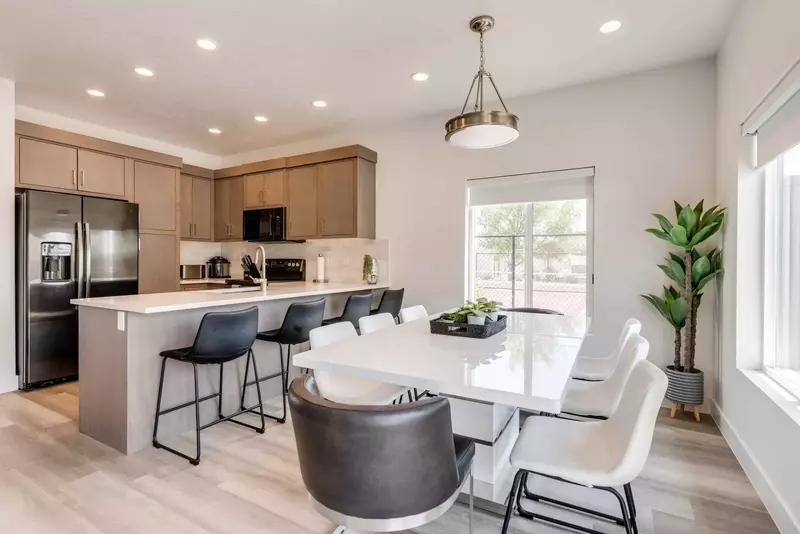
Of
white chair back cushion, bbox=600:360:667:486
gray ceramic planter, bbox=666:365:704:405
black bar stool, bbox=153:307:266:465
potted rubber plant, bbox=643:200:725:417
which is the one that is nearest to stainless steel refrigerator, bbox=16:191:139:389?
black bar stool, bbox=153:307:266:465

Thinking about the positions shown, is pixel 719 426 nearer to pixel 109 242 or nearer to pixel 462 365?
pixel 462 365

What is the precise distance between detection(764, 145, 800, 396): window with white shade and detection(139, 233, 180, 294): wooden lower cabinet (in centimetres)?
A: 533

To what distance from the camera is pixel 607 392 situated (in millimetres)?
2008

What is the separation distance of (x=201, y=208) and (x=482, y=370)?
516 cm

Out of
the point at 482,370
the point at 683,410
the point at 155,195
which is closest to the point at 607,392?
the point at 482,370

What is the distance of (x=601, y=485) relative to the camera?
4.34 feet

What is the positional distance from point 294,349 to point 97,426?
148cm

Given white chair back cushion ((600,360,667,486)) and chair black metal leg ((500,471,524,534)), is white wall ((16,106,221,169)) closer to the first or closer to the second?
chair black metal leg ((500,471,524,534))

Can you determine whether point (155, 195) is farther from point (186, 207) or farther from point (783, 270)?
point (783, 270)

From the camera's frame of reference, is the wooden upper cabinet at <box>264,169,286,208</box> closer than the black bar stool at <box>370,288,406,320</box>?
No

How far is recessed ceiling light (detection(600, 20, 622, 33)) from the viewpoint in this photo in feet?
8.61

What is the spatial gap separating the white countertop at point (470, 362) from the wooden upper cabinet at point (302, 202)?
9.01 feet

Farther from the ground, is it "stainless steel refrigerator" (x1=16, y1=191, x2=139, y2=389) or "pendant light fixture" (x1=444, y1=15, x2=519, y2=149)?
"pendant light fixture" (x1=444, y1=15, x2=519, y2=149)

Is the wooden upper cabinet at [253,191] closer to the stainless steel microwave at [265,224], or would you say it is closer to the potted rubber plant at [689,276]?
the stainless steel microwave at [265,224]
